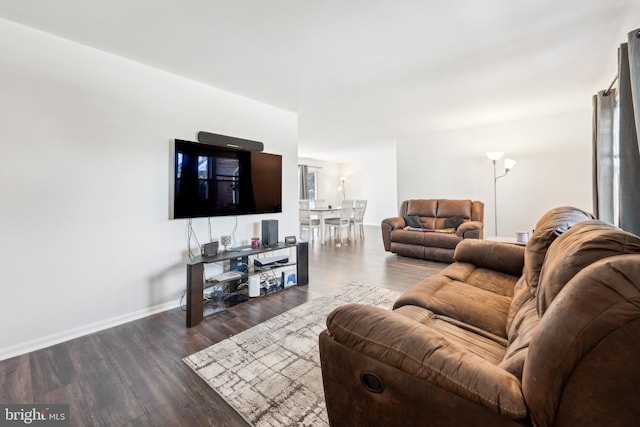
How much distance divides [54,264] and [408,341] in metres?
2.66

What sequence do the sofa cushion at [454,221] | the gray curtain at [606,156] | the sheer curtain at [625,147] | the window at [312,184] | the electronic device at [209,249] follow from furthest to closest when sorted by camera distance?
the window at [312,184] < the sofa cushion at [454,221] < the gray curtain at [606,156] < the electronic device at [209,249] < the sheer curtain at [625,147]

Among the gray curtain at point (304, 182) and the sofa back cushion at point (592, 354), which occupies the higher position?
the gray curtain at point (304, 182)

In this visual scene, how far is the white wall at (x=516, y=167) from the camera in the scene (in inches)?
178

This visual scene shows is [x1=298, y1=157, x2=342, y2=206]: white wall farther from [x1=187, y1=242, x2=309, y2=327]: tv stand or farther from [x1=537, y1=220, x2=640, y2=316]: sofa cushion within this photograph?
[x1=537, y1=220, x2=640, y2=316]: sofa cushion

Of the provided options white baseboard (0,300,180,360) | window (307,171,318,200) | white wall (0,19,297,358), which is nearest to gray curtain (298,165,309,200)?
window (307,171,318,200)

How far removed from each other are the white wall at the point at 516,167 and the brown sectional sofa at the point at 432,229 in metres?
0.86

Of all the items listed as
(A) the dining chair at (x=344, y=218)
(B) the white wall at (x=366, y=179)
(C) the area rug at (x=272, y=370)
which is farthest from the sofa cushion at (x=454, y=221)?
(B) the white wall at (x=366, y=179)

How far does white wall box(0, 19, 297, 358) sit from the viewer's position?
1984 millimetres

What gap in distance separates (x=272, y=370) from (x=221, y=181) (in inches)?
77.8

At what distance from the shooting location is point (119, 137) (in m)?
2.43

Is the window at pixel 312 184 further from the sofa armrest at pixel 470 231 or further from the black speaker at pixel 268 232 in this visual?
the black speaker at pixel 268 232

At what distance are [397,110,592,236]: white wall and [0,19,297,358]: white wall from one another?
486 cm

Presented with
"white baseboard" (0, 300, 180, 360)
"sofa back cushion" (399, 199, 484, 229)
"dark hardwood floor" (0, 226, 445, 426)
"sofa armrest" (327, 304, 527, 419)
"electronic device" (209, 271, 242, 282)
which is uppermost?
"sofa back cushion" (399, 199, 484, 229)

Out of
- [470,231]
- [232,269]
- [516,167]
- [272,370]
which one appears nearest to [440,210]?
[470,231]
